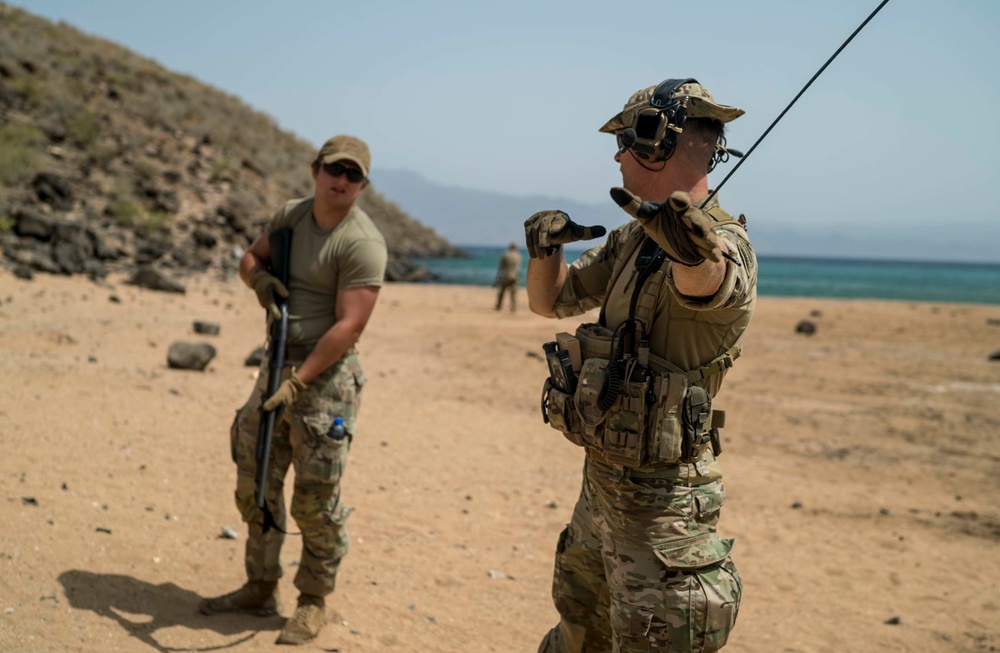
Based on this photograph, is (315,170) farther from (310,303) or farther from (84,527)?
(84,527)

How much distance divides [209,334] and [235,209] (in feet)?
52.0

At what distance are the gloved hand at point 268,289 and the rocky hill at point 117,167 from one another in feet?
35.4

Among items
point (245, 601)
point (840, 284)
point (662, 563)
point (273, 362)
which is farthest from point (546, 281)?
point (840, 284)

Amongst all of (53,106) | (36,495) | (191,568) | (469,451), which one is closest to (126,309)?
(469,451)

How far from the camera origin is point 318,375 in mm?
4133

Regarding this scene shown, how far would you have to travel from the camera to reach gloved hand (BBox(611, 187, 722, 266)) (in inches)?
84.8

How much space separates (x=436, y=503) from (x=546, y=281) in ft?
13.1

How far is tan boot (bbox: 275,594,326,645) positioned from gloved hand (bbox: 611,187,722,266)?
2.91 meters

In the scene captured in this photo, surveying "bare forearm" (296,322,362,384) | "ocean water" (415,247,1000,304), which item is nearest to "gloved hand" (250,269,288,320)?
"bare forearm" (296,322,362,384)

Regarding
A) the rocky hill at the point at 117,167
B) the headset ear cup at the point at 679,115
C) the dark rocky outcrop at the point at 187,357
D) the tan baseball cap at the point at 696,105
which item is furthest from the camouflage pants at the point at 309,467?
the rocky hill at the point at 117,167

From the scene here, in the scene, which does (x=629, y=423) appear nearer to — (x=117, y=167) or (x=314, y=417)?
(x=314, y=417)

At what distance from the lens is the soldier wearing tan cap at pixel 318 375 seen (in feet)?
13.5

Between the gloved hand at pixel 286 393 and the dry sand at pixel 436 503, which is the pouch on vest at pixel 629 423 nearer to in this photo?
the gloved hand at pixel 286 393

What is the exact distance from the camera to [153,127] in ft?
106
